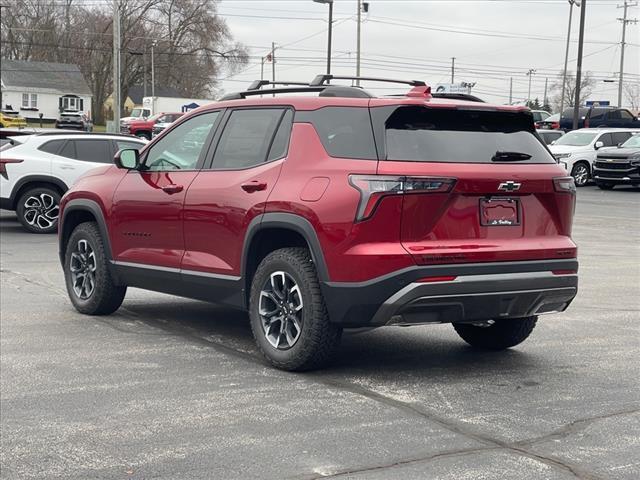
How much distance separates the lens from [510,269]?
6.13m

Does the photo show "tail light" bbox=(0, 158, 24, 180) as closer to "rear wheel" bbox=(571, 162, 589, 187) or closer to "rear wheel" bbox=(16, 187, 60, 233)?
"rear wheel" bbox=(16, 187, 60, 233)

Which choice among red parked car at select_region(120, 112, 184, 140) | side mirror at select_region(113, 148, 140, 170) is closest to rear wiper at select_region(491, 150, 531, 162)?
side mirror at select_region(113, 148, 140, 170)

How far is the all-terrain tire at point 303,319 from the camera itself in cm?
616

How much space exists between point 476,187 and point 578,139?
89.2 ft

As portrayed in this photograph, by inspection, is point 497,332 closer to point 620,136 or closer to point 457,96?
point 457,96

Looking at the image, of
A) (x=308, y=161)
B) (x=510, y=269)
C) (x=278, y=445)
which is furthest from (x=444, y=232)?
(x=278, y=445)

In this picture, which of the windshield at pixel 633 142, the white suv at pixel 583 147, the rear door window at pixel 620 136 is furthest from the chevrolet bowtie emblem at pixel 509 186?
the rear door window at pixel 620 136

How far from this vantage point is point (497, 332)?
7203mm

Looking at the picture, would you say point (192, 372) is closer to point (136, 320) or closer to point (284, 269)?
point (284, 269)

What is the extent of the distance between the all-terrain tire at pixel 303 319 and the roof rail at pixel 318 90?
108 cm

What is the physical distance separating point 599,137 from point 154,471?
29.2 metres

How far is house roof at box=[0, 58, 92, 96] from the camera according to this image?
329ft

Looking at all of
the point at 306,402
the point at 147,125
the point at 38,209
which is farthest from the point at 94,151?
the point at 147,125

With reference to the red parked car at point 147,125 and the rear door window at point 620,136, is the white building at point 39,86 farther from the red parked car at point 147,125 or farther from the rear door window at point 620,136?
the rear door window at point 620,136
